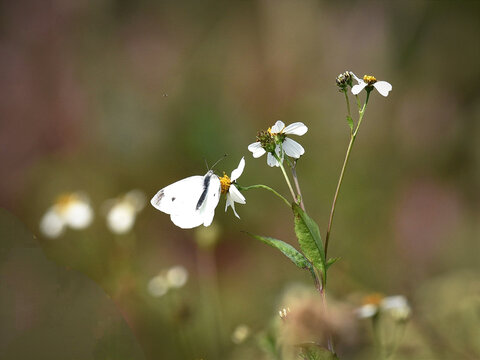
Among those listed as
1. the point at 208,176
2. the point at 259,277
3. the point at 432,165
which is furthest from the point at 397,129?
the point at 208,176

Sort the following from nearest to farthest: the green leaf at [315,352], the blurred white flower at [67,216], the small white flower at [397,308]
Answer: the green leaf at [315,352], the small white flower at [397,308], the blurred white flower at [67,216]

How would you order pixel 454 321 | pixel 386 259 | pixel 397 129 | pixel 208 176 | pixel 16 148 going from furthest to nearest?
pixel 16 148 < pixel 397 129 < pixel 386 259 < pixel 454 321 < pixel 208 176

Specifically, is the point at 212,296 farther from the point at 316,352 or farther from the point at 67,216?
the point at 316,352

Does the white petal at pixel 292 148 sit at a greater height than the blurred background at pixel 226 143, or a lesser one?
lesser

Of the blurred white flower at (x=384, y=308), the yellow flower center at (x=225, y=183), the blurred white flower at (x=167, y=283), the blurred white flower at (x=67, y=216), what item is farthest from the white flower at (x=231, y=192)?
the blurred white flower at (x=67, y=216)

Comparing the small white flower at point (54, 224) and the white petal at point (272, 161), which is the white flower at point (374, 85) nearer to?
the white petal at point (272, 161)

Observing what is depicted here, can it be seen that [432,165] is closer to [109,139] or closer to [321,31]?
[321,31]
